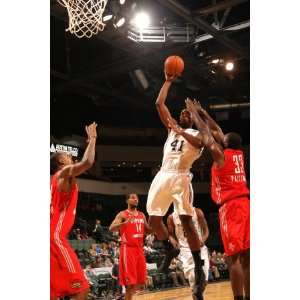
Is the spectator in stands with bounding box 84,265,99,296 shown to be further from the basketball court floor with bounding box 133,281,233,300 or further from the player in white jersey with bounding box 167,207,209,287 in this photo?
the player in white jersey with bounding box 167,207,209,287

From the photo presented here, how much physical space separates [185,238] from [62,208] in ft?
3.22

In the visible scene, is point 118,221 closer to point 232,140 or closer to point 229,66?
point 232,140

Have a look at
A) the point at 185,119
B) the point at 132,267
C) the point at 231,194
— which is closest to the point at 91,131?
the point at 185,119

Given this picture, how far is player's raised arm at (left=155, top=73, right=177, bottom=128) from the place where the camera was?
3.71 meters

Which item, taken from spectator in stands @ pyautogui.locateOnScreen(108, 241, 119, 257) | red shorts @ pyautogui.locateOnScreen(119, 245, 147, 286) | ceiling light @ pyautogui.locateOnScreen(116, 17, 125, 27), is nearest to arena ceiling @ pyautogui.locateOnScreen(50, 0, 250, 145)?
ceiling light @ pyautogui.locateOnScreen(116, 17, 125, 27)

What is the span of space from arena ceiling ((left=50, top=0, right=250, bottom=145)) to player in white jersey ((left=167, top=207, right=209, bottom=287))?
2.01 feet

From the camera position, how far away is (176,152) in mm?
3789

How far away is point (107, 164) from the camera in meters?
3.70

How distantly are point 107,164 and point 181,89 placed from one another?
79cm

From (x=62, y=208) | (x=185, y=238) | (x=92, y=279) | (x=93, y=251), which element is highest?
(x=62, y=208)
